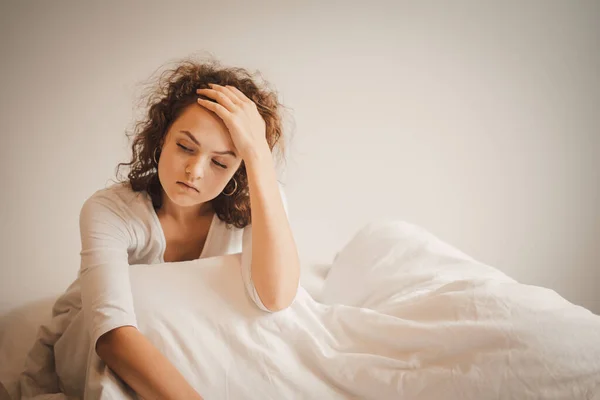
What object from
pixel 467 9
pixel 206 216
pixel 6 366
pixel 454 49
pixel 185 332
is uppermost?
pixel 467 9

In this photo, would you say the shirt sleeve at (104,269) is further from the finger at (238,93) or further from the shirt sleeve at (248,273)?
the finger at (238,93)

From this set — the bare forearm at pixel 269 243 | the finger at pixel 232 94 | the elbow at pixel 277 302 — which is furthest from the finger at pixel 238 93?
the elbow at pixel 277 302

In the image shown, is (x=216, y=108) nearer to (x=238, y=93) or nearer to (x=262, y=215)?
(x=238, y=93)

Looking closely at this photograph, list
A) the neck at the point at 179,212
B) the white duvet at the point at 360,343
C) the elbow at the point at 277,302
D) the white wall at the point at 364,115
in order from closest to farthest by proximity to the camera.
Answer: the white duvet at the point at 360,343 < the elbow at the point at 277,302 < the neck at the point at 179,212 < the white wall at the point at 364,115

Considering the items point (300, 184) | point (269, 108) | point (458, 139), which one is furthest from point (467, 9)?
point (269, 108)

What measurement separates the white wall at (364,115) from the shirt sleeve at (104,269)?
27.3 inches

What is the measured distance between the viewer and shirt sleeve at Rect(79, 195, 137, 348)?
81 centimetres

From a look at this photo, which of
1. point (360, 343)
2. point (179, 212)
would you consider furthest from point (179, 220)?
point (360, 343)

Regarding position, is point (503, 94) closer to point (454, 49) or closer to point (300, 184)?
point (454, 49)

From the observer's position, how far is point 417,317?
2.84 ft

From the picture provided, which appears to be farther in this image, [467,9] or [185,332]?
[467,9]

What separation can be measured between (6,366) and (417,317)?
885 mm

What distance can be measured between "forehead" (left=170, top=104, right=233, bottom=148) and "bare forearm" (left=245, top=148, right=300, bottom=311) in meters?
0.07

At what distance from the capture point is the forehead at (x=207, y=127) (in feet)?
3.10
